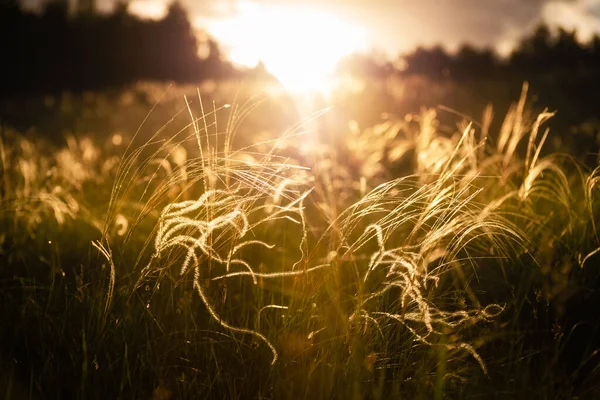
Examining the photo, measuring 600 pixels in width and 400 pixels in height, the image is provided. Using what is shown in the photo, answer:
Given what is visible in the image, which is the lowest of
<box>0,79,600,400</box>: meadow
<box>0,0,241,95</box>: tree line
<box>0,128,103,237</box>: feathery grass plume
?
<box>0,79,600,400</box>: meadow

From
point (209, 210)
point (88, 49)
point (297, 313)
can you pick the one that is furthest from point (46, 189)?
point (88, 49)

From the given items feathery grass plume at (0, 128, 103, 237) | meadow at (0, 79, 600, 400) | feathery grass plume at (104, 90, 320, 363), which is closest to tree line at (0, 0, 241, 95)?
feathery grass plume at (0, 128, 103, 237)

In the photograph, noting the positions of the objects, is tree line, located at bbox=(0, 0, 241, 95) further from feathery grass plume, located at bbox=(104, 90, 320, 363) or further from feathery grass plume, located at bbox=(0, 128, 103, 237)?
feathery grass plume, located at bbox=(104, 90, 320, 363)

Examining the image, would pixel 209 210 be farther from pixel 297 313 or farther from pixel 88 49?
pixel 88 49

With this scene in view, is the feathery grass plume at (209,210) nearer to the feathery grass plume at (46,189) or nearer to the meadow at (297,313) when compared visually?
the meadow at (297,313)

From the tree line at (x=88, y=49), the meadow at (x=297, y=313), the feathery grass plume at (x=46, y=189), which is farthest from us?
the tree line at (x=88, y=49)

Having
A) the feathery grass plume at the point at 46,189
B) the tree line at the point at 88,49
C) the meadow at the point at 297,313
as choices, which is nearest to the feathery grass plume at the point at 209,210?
the meadow at the point at 297,313

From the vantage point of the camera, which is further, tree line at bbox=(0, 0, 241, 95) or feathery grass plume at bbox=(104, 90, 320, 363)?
tree line at bbox=(0, 0, 241, 95)

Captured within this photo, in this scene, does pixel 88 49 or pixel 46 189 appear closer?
pixel 46 189

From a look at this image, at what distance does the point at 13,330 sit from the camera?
1784mm

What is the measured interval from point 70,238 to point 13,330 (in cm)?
106

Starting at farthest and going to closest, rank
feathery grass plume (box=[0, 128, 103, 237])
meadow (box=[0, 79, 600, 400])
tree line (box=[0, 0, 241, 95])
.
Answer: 1. tree line (box=[0, 0, 241, 95])
2. feathery grass plume (box=[0, 128, 103, 237])
3. meadow (box=[0, 79, 600, 400])

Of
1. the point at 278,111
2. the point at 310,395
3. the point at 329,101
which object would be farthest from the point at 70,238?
the point at 278,111

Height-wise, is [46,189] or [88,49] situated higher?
[88,49]
